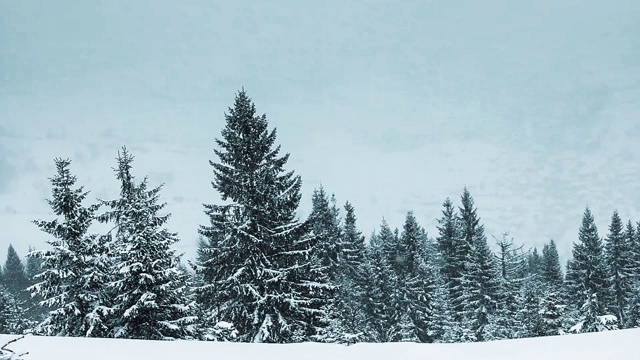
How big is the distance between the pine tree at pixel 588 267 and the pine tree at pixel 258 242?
4251cm

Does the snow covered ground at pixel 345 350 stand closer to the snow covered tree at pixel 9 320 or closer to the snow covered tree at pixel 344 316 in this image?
the snow covered tree at pixel 344 316

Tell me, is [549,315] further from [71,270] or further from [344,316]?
[71,270]

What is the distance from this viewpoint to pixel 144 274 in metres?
17.2

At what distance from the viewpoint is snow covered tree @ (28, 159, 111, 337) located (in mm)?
18156

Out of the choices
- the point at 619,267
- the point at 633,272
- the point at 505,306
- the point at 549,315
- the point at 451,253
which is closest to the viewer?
the point at 549,315

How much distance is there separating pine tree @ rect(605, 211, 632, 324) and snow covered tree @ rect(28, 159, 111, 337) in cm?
5511

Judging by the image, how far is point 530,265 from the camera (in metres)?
91.1

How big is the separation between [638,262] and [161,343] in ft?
201

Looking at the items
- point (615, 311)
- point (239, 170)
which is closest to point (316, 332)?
point (239, 170)

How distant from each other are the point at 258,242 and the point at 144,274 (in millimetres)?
4570

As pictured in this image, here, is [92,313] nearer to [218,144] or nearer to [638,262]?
[218,144]

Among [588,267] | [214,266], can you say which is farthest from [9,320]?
[588,267]

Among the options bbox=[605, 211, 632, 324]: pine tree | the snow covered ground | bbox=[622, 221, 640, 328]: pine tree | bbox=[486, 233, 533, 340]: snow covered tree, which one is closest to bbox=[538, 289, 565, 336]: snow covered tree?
bbox=[486, 233, 533, 340]: snow covered tree

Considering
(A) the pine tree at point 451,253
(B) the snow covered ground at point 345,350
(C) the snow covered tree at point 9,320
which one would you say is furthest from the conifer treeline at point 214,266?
(C) the snow covered tree at point 9,320
